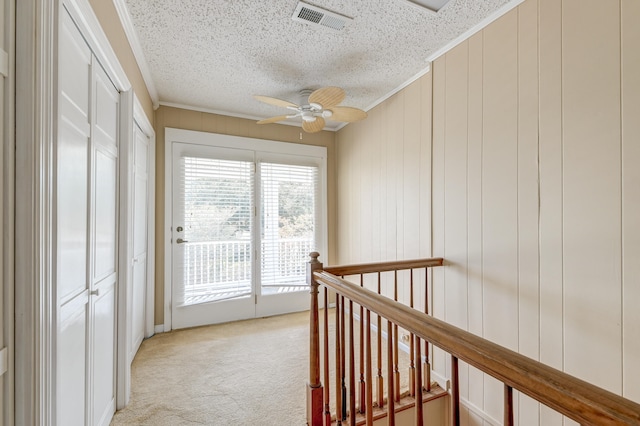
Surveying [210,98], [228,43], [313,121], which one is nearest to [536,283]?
[313,121]

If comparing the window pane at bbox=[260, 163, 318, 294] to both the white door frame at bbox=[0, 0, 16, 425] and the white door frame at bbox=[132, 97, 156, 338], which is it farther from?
the white door frame at bbox=[0, 0, 16, 425]

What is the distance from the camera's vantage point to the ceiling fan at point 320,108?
2.16m

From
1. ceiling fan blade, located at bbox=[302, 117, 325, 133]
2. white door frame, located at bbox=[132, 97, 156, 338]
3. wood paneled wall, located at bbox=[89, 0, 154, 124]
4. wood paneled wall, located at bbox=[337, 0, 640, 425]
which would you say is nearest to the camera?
wood paneled wall, located at bbox=[337, 0, 640, 425]

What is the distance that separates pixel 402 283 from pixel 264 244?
170cm

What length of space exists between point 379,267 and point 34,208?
5.61 ft

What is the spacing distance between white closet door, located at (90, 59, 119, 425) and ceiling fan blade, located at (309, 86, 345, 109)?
1324 mm

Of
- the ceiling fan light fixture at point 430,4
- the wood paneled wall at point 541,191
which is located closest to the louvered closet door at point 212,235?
the wood paneled wall at point 541,191

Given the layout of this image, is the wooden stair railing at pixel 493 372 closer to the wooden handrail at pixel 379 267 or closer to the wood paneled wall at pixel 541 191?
the wooden handrail at pixel 379 267

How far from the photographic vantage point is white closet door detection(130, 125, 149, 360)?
8.13ft

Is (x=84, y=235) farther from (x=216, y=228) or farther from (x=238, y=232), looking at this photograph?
(x=238, y=232)

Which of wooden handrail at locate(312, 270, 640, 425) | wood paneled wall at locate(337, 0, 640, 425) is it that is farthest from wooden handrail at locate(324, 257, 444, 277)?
wooden handrail at locate(312, 270, 640, 425)

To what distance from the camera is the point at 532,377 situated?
59 cm

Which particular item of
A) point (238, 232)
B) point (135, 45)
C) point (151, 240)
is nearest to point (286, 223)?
point (238, 232)

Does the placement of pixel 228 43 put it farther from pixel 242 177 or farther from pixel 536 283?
pixel 536 283
